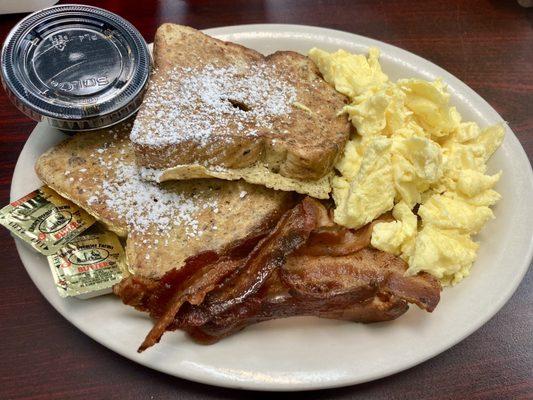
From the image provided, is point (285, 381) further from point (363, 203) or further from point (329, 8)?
point (329, 8)

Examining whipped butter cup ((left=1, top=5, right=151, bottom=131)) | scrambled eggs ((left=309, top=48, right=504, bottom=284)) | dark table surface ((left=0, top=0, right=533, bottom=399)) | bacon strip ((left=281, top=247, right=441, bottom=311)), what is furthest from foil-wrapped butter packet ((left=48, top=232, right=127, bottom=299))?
scrambled eggs ((left=309, top=48, right=504, bottom=284))

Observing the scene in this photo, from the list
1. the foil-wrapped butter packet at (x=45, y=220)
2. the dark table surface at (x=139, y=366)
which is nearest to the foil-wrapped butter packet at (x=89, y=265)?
the foil-wrapped butter packet at (x=45, y=220)

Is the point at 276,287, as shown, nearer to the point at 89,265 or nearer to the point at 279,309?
the point at 279,309

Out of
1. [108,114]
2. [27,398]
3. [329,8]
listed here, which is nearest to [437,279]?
[108,114]

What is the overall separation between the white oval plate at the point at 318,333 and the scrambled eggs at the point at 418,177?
10 cm

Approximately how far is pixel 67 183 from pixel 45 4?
140cm

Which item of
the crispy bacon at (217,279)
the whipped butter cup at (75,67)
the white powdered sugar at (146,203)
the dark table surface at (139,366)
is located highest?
the whipped butter cup at (75,67)

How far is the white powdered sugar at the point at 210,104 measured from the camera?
5.56 ft

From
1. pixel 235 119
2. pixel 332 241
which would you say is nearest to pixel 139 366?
pixel 332 241

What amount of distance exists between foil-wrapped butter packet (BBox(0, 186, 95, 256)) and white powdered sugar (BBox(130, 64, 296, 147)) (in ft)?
1.06

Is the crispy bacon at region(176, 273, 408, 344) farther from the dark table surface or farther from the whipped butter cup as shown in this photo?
the whipped butter cup

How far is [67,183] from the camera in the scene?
1751 mm

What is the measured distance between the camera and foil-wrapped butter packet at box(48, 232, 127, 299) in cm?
156

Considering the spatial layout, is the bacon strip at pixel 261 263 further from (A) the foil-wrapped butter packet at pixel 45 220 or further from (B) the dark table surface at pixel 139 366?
(A) the foil-wrapped butter packet at pixel 45 220
